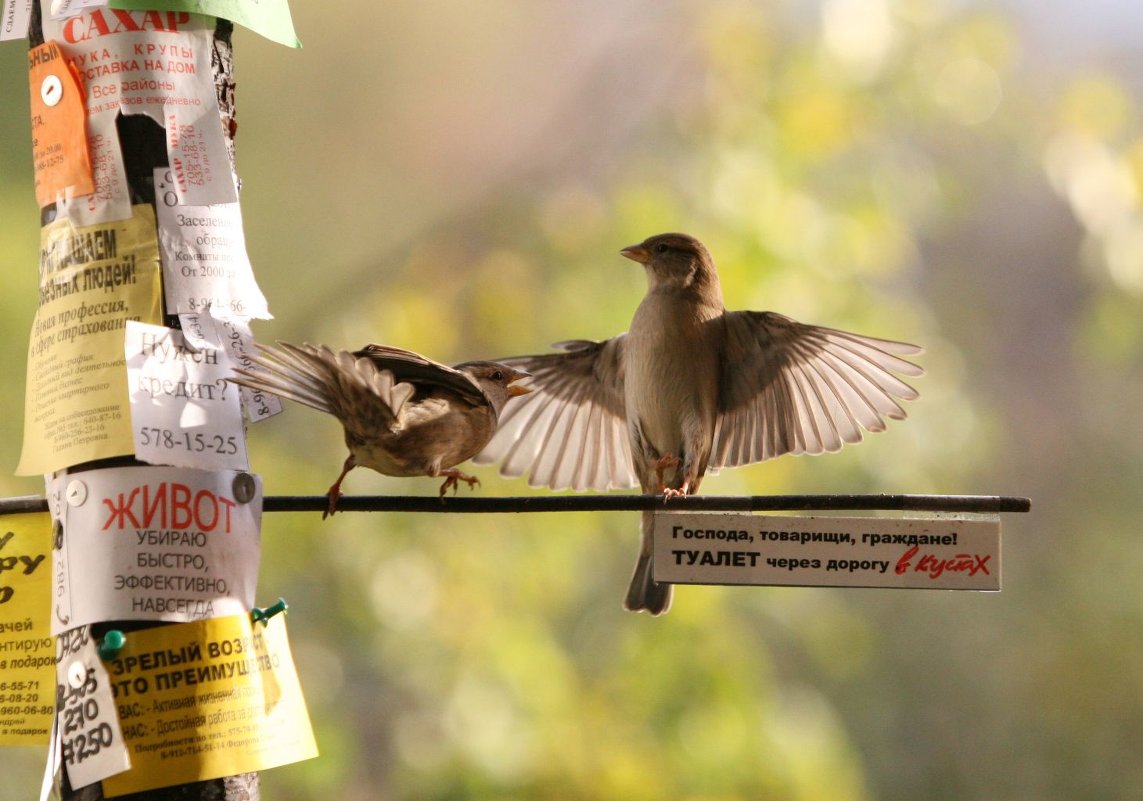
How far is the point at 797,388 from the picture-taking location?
2.09 m

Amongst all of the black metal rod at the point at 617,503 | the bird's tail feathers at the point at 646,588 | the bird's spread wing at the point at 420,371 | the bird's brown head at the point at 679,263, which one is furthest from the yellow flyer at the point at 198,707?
the bird's brown head at the point at 679,263

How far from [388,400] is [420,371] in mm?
81

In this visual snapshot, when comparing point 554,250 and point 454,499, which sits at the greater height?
point 554,250

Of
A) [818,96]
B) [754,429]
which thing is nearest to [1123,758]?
[818,96]

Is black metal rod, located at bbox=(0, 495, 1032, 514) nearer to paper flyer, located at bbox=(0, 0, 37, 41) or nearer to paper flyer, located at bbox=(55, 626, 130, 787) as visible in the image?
paper flyer, located at bbox=(55, 626, 130, 787)

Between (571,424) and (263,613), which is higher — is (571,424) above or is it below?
above

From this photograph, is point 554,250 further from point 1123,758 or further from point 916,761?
point 1123,758

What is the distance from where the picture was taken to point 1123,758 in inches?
193

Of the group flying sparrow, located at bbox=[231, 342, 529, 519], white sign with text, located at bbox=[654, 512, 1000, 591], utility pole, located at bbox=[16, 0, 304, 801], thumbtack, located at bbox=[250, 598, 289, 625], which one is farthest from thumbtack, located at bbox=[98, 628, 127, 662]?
white sign with text, located at bbox=[654, 512, 1000, 591]

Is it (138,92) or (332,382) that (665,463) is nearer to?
(332,382)

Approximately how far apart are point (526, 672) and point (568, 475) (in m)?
1.56

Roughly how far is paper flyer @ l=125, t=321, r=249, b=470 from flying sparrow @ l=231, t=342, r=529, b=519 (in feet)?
0.12

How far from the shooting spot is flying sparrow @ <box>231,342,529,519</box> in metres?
1.20

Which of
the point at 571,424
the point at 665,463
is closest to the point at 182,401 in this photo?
the point at 665,463
